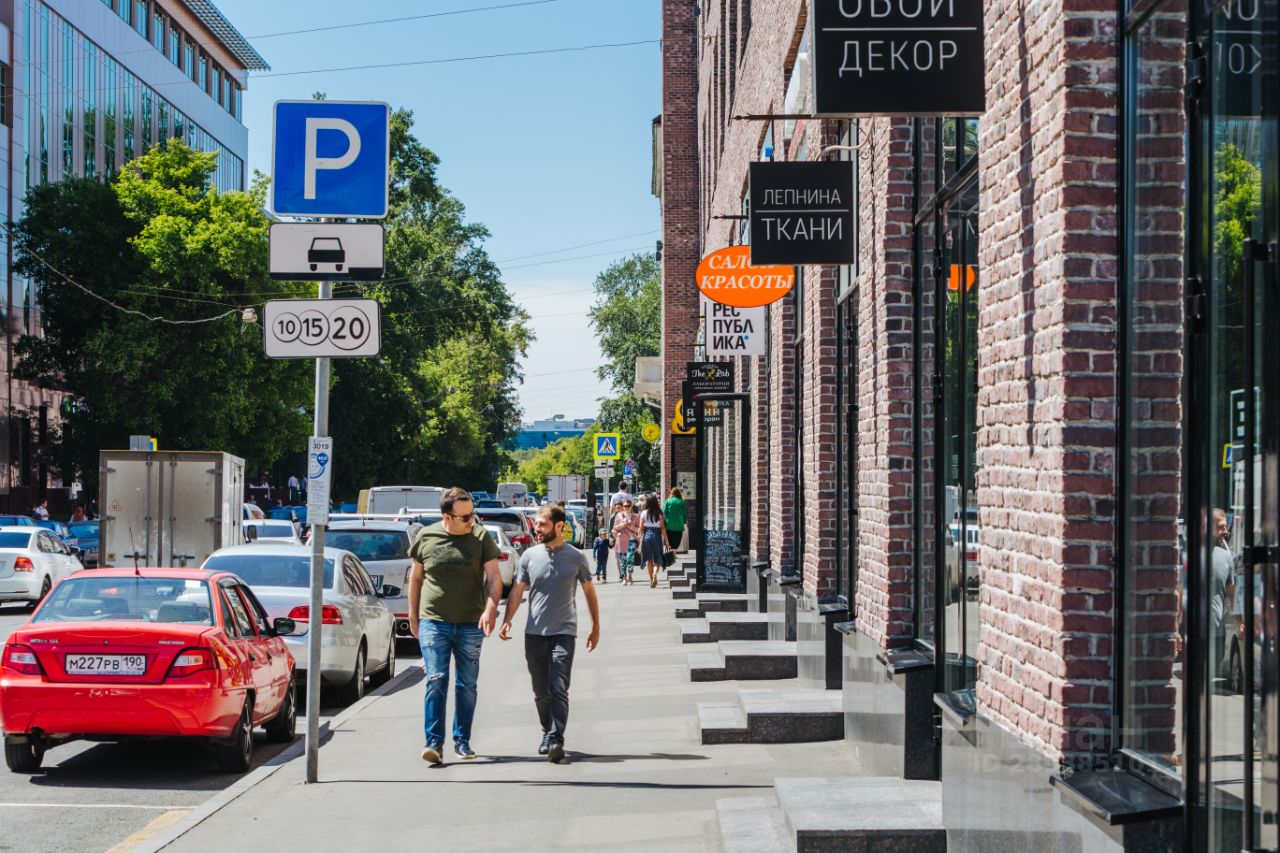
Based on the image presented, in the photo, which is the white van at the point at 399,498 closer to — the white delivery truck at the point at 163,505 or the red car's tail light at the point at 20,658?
the white delivery truck at the point at 163,505

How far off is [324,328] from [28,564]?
63.5 feet

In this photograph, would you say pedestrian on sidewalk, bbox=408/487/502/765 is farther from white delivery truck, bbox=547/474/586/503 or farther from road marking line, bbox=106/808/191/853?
white delivery truck, bbox=547/474/586/503

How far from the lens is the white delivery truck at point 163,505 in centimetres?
2620

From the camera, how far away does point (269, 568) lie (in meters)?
15.4

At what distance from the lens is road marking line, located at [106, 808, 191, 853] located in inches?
330

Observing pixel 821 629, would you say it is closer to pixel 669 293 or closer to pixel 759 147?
pixel 759 147

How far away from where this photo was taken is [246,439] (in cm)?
5131

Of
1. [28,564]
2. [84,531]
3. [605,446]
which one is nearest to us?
[28,564]


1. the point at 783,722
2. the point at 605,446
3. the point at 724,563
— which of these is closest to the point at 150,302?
the point at 605,446

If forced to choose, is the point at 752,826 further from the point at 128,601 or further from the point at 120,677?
the point at 128,601

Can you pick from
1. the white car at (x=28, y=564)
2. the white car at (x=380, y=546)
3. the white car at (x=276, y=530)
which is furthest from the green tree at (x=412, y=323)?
the white car at (x=380, y=546)

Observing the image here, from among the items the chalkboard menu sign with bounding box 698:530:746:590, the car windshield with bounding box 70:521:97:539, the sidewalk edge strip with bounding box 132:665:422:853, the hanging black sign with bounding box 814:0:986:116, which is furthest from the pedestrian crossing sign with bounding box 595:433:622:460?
the hanging black sign with bounding box 814:0:986:116

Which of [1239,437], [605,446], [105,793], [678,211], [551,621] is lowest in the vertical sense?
[105,793]

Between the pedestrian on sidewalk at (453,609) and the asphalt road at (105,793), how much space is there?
4.82 feet
